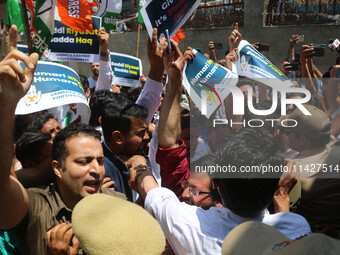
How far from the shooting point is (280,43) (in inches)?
399

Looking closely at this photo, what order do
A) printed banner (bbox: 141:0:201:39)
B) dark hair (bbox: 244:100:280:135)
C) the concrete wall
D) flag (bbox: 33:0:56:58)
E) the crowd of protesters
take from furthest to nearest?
the concrete wall → flag (bbox: 33:0:56:58) → dark hair (bbox: 244:100:280:135) → printed banner (bbox: 141:0:201:39) → the crowd of protesters

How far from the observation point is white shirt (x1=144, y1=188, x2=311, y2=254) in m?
1.70

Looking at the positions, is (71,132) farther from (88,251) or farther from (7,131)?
(88,251)

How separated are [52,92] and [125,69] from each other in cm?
353

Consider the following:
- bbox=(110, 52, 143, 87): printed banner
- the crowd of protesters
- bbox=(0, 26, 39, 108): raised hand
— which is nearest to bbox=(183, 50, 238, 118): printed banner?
the crowd of protesters

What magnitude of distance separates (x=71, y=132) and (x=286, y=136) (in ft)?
5.71

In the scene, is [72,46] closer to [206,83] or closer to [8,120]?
[206,83]

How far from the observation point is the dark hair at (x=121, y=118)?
10.4 ft

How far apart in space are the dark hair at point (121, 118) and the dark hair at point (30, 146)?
0.49 metres

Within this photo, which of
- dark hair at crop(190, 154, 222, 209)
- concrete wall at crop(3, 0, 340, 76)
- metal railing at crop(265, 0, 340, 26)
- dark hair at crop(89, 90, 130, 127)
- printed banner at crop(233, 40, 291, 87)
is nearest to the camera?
dark hair at crop(190, 154, 222, 209)

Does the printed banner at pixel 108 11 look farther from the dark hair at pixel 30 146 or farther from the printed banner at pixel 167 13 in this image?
the dark hair at pixel 30 146

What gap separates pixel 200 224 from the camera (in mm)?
1742

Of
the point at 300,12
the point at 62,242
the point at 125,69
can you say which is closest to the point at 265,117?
the point at 62,242

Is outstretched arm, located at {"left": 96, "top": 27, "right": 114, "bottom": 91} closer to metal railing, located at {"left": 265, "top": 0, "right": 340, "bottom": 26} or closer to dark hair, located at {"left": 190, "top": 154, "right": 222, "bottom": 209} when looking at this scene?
dark hair, located at {"left": 190, "top": 154, "right": 222, "bottom": 209}
